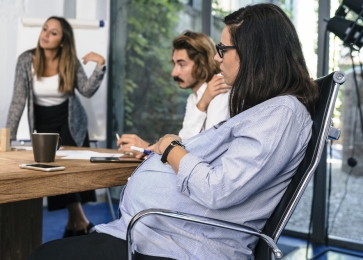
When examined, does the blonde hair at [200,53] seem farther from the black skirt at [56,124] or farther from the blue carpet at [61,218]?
the blue carpet at [61,218]

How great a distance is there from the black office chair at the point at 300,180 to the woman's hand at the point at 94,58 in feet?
7.93

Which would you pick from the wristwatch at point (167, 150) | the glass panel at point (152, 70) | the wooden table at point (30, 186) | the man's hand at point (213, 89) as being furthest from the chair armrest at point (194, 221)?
the glass panel at point (152, 70)

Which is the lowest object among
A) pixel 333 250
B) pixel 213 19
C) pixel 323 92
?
pixel 333 250

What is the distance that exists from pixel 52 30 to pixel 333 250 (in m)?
2.45

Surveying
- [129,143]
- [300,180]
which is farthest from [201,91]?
[300,180]

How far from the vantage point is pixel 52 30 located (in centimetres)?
333

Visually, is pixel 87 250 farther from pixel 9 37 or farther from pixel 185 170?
pixel 9 37

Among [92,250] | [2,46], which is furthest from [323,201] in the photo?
[2,46]

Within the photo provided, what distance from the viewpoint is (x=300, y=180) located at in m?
1.25

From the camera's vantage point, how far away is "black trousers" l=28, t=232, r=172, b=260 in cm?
122

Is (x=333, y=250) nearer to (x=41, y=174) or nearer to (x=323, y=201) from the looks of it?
(x=323, y=201)

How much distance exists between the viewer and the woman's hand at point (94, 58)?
3.52 m

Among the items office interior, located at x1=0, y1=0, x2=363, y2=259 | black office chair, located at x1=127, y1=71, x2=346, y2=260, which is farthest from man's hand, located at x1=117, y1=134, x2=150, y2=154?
office interior, located at x1=0, y1=0, x2=363, y2=259

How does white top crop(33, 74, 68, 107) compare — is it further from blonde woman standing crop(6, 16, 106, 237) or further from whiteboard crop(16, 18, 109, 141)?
whiteboard crop(16, 18, 109, 141)
